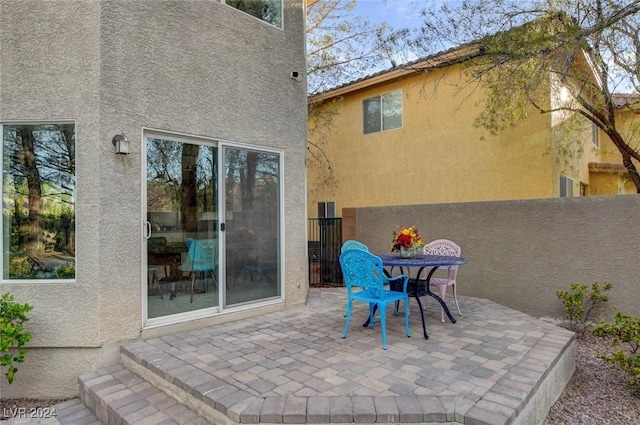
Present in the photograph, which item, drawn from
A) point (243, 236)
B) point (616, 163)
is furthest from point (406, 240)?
point (616, 163)

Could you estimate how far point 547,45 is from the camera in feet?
18.9

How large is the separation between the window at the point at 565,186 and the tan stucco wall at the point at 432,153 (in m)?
0.84

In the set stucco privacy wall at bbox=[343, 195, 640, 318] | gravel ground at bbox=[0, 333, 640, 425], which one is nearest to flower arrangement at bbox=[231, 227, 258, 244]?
gravel ground at bbox=[0, 333, 640, 425]

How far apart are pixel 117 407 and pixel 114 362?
1.11 metres

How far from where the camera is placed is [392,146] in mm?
11367

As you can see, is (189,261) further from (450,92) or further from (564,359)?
(450,92)

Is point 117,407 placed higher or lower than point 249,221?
lower

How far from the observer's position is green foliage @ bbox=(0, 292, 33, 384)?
12.6ft

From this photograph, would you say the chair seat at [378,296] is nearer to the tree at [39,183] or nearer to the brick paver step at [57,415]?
the brick paver step at [57,415]

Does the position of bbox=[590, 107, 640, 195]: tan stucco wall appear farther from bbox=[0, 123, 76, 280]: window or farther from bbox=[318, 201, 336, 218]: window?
bbox=[0, 123, 76, 280]: window

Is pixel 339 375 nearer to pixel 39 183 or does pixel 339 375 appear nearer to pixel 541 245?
pixel 39 183

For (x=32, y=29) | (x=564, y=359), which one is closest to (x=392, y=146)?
(x=564, y=359)

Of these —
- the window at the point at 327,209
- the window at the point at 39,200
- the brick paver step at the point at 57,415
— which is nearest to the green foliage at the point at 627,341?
the brick paver step at the point at 57,415

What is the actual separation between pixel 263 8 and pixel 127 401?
593cm
